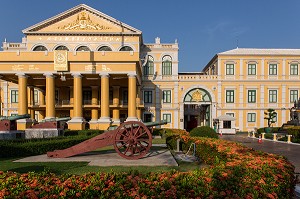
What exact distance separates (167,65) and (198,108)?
40.6ft

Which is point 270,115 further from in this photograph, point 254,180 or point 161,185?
point 161,185

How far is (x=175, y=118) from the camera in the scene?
3853 cm

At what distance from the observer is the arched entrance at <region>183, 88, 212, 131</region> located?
3881 centimetres

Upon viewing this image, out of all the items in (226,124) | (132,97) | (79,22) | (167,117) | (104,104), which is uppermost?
(79,22)

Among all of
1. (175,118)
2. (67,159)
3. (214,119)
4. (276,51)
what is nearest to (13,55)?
(67,159)

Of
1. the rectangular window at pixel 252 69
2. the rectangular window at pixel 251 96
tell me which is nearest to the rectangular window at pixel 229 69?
the rectangular window at pixel 252 69

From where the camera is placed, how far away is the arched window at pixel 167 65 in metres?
39.1

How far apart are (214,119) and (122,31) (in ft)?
65.7

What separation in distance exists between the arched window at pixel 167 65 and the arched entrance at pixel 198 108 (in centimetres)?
490

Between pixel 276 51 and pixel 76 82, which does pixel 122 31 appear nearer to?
pixel 76 82

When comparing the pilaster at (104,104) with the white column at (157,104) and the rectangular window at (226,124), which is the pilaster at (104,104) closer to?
the white column at (157,104)

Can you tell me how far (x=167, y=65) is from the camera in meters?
39.2

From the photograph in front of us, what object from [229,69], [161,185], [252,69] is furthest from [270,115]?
[161,185]

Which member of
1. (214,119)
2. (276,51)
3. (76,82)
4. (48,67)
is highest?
(276,51)
